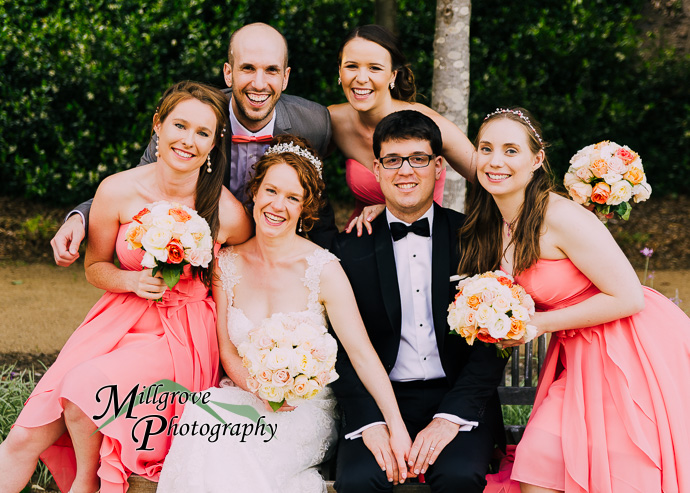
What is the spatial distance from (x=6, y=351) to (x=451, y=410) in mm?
4131

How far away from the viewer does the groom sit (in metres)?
3.47

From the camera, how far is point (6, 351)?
5.93 metres

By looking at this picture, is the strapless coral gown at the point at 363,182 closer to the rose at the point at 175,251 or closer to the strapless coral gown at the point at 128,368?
the strapless coral gown at the point at 128,368

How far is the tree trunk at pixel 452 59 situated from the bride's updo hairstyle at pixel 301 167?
1.70 m

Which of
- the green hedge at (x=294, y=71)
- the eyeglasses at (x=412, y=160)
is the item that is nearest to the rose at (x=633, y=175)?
the eyeglasses at (x=412, y=160)

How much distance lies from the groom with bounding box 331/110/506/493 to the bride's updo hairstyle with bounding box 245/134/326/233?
9.6 inches

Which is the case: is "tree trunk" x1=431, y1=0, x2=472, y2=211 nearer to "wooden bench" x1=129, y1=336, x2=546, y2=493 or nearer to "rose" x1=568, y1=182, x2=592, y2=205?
"rose" x1=568, y1=182, x2=592, y2=205

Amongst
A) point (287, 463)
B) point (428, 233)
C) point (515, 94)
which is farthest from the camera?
point (515, 94)

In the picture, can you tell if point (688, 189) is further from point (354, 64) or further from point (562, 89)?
point (354, 64)

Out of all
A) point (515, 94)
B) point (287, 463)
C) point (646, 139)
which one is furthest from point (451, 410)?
point (646, 139)

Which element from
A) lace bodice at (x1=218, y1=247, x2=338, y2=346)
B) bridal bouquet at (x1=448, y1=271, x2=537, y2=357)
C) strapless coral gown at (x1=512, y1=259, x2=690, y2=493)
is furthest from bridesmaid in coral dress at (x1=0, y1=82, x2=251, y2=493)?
strapless coral gown at (x1=512, y1=259, x2=690, y2=493)

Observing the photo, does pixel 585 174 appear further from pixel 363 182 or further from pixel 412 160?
pixel 363 182

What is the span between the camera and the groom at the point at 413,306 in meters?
3.47

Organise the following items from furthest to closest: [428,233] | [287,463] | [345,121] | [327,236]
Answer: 1. [345,121]
2. [327,236]
3. [428,233]
4. [287,463]
